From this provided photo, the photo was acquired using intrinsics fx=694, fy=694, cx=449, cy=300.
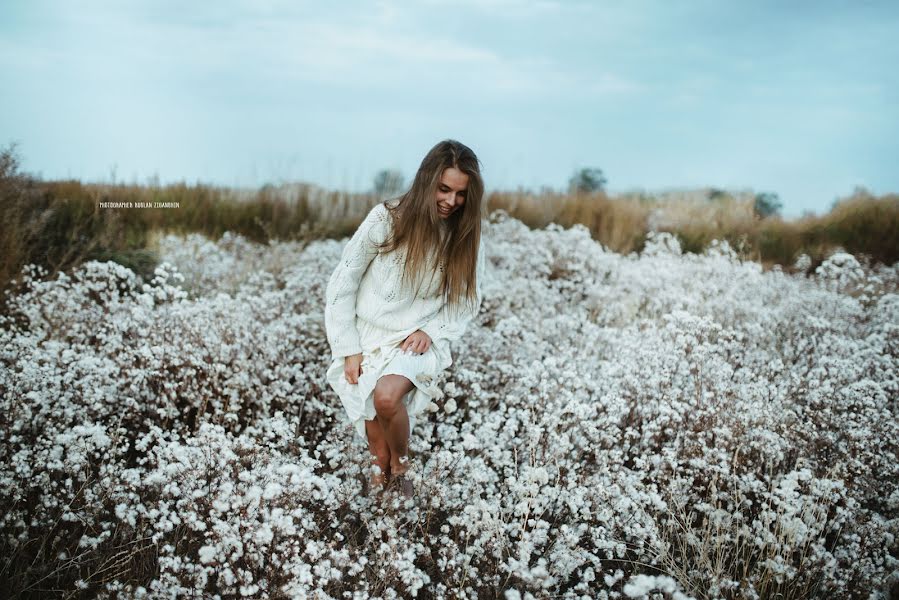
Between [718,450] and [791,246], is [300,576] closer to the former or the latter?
[718,450]

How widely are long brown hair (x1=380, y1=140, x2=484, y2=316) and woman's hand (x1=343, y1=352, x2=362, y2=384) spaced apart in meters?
0.51

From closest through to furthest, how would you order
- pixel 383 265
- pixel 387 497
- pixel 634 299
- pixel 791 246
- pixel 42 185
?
pixel 387 497
pixel 383 265
pixel 634 299
pixel 42 185
pixel 791 246

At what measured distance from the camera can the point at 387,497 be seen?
353 cm

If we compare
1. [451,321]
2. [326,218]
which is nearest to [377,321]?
[451,321]

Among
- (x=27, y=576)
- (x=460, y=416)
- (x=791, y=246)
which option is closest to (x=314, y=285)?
(x=460, y=416)

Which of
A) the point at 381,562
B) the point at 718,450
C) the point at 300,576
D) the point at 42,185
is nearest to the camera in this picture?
the point at 300,576

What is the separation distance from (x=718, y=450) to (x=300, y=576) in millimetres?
2611

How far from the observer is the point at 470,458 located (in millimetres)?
4168

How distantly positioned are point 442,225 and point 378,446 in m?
1.30

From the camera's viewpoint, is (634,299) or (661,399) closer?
(661,399)

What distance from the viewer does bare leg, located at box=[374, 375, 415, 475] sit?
3.58 meters

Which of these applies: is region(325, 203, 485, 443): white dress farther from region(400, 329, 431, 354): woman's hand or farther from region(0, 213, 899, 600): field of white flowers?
region(0, 213, 899, 600): field of white flowers

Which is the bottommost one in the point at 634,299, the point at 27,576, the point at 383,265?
the point at 27,576

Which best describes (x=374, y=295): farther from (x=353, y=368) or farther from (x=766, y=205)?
(x=766, y=205)
